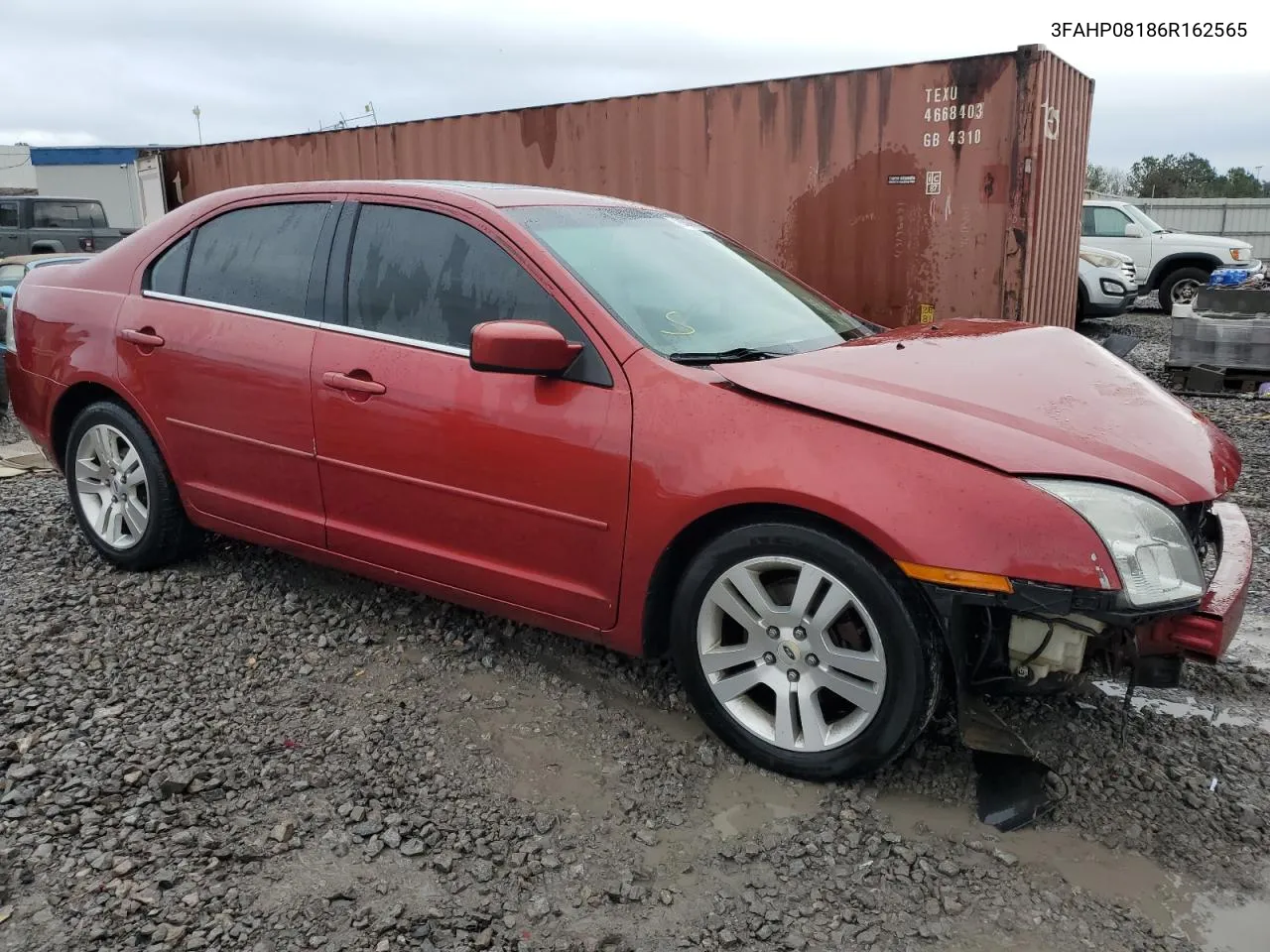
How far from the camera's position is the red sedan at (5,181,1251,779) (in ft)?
8.08

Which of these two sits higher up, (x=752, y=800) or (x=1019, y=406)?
(x=1019, y=406)

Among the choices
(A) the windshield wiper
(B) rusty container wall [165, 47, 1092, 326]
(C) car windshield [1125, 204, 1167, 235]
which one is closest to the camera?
(A) the windshield wiper

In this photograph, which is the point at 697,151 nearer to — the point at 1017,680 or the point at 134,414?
the point at 134,414

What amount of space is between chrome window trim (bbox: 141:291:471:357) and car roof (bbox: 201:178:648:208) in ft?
1.50

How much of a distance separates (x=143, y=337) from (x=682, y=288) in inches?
85.3

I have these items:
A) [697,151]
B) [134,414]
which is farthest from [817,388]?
[697,151]

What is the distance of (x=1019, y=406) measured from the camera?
2.68 metres

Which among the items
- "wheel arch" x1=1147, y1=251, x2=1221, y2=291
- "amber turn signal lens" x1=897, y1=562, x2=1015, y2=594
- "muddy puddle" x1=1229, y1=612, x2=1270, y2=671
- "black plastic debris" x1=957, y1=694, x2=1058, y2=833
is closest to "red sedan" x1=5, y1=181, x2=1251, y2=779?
"amber turn signal lens" x1=897, y1=562, x2=1015, y2=594

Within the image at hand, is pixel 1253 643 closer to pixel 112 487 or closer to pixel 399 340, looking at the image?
pixel 399 340

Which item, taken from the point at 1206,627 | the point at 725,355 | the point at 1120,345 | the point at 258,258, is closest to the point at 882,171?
the point at 1120,345

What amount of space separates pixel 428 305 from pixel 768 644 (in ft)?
5.14

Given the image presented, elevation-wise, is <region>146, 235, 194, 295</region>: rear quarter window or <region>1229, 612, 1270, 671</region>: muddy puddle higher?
<region>146, 235, 194, 295</region>: rear quarter window

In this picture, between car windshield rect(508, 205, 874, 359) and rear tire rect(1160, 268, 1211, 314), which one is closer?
car windshield rect(508, 205, 874, 359)

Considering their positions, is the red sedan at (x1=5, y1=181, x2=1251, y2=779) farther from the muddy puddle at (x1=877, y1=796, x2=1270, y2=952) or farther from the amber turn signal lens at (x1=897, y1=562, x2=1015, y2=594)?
the muddy puddle at (x1=877, y1=796, x2=1270, y2=952)
